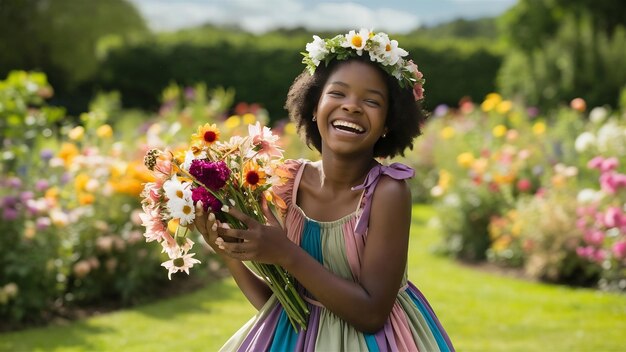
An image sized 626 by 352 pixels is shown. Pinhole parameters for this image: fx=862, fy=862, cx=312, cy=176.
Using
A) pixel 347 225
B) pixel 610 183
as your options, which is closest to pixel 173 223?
pixel 347 225

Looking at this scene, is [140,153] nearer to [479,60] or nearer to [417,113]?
[417,113]

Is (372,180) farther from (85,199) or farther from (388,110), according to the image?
(85,199)

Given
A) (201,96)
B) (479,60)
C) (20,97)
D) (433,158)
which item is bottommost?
(20,97)

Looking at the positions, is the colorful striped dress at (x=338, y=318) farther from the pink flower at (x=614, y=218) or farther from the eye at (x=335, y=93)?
the pink flower at (x=614, y=218)

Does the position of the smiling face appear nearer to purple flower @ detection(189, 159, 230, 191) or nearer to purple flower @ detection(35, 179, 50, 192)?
purple flower @ detection(189, 159, 230, 191)

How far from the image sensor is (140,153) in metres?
6.44

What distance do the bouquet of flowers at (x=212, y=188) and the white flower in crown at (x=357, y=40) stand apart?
0.96 feet

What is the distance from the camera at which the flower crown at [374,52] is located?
208 centimetres

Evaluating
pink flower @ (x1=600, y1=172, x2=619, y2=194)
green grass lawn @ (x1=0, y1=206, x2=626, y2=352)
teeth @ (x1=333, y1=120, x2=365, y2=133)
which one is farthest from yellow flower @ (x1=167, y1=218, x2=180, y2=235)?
pink flower @ (x1=600, y1=172, x2=619, y2=194)

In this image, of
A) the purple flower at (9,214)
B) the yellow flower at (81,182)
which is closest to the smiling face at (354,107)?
the purple flower at (9,214)

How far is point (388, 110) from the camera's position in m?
2.14

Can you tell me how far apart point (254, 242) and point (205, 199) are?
0.47 feet

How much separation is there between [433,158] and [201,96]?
3.63m

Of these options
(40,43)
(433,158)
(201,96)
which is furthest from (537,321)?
(40,43)
